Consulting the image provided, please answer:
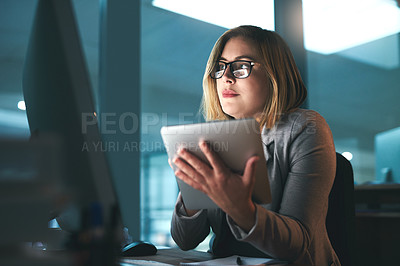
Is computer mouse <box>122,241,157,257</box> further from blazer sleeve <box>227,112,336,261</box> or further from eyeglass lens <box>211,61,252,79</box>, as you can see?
eyeglass lens <box>211,61,252,79</box>

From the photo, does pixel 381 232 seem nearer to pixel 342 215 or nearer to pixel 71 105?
pixel 342 215

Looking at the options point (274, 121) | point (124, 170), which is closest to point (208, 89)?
point (274, 121)

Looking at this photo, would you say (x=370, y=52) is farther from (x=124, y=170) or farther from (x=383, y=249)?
(x=124, y=170)

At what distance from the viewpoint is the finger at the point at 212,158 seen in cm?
80

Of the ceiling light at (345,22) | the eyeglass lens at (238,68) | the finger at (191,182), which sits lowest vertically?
the finger at (191,182)

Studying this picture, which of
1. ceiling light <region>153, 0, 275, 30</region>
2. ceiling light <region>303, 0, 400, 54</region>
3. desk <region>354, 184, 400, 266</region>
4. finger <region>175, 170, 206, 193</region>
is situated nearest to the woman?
finger <region>175, 170, 206, 193</region>

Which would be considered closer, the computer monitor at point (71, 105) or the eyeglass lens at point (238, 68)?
the computer monitor at point (71, 105)

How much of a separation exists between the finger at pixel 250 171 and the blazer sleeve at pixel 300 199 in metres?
0.10

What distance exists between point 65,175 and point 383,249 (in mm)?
2328

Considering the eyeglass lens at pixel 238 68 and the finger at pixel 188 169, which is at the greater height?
the eyeglass lens at pixel 238 68

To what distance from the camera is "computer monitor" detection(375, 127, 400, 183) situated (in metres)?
2.73

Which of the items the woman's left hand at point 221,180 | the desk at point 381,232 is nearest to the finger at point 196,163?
the woman's left hand at point 221,180

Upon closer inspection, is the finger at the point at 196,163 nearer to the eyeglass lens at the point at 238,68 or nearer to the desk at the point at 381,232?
the eyeglass lens at the point at 238,68

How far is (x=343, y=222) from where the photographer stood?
115cm
